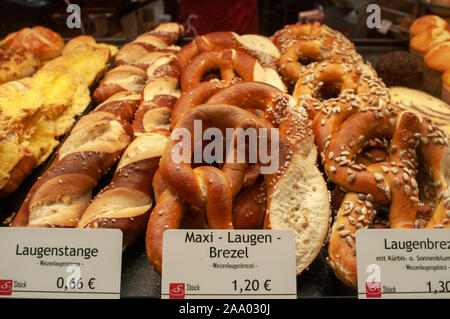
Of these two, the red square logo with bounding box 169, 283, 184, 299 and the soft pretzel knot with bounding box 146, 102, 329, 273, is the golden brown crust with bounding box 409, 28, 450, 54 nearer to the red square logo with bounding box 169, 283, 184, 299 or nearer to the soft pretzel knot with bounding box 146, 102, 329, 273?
the soft pretzel knot with bounding box 146, 102, 329, 273

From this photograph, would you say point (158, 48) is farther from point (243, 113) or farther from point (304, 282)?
point (304, 282)

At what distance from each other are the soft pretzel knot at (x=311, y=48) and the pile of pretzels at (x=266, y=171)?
21 cm

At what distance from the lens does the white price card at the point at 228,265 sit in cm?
87

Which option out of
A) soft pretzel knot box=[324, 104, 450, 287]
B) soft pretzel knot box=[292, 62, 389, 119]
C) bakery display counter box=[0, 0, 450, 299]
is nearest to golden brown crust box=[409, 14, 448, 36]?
bakery display counter box=[0, 0, 450, 299]

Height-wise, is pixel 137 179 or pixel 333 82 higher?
pixel 333 82

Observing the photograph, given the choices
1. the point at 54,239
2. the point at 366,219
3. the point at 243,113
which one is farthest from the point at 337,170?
the point at 54,239

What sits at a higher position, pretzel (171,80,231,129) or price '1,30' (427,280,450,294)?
pretzel (171,80,231,129)

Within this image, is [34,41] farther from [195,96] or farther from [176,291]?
[176,291]

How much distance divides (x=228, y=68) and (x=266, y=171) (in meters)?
0.67

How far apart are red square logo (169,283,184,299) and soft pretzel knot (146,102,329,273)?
0.39ft

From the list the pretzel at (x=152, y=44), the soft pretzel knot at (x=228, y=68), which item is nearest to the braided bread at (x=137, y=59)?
the pretzel at (x=152, y=44)

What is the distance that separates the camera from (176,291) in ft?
2.86

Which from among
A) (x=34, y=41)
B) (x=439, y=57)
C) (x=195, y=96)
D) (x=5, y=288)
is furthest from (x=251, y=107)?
(x=34, y=41)

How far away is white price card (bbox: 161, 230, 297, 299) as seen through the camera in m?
0.87
